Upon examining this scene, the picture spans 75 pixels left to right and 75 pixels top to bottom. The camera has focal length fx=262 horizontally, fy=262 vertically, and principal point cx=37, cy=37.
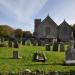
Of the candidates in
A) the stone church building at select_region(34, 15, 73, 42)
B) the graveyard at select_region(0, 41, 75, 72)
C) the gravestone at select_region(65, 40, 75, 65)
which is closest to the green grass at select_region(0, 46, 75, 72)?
the graveyard at select_region(0, 41, 75, 72)

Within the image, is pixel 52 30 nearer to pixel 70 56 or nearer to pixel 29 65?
pixel 70 56

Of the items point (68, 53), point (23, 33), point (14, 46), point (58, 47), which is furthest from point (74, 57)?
point (23, 33)

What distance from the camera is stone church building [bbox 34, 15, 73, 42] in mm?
76312

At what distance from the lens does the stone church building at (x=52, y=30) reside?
3004 inches

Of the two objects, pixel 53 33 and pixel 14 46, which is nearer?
pixel 14 46

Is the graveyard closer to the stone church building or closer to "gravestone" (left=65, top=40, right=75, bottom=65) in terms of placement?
"gravestone" (left=65, top=40, right=75, bottom=65)

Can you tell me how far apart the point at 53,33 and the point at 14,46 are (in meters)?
39.4

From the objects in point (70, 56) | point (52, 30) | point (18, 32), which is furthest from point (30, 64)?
point (18, 32)

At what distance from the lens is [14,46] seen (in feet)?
127

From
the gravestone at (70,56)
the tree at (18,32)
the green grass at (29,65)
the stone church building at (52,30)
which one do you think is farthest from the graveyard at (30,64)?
the tree at (18,32)

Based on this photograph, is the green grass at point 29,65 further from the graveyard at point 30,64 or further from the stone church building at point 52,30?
the stone church building at point 52,30

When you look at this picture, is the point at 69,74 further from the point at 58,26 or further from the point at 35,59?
the point at 58,26

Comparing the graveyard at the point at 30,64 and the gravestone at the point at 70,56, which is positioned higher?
the gravestone at the point at 70,56

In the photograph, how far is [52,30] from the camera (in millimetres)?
77250
